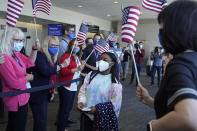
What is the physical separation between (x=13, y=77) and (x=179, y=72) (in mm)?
1993

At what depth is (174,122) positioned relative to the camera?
808 mm

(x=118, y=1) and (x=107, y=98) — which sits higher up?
(x=118, y=1)

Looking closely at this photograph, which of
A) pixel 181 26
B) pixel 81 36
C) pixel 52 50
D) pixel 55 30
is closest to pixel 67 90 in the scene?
pixel 52 50

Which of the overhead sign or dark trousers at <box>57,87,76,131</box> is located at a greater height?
the overhead sign

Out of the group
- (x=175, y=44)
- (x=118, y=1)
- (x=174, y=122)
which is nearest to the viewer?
(x=174, y=122)

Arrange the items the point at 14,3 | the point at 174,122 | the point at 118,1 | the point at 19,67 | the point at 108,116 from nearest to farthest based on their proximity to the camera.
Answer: the point at 174,122 < the point at 108,116 < the point at 19,67 < the point at 14,3 < the point at 118,1

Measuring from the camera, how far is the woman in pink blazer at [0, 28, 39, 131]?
2357 millimetres

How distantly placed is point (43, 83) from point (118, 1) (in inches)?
369

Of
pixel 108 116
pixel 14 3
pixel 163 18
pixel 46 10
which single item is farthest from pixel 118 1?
pixel 163 18

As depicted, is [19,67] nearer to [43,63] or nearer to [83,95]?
[43,63]

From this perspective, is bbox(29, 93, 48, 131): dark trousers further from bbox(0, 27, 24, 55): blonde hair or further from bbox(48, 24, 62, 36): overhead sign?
bbox(48, 24, 62, 36): overhead sign

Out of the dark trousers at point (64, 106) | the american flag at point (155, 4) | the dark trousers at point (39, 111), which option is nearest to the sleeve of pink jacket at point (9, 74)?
the dark trousers at point (39, 111)

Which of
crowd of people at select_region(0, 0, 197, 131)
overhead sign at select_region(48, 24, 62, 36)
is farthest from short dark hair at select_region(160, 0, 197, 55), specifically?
overhead sign at select_region(48, 24, 62, 36)

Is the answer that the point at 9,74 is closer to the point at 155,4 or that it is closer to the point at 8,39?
the point at 8,39
